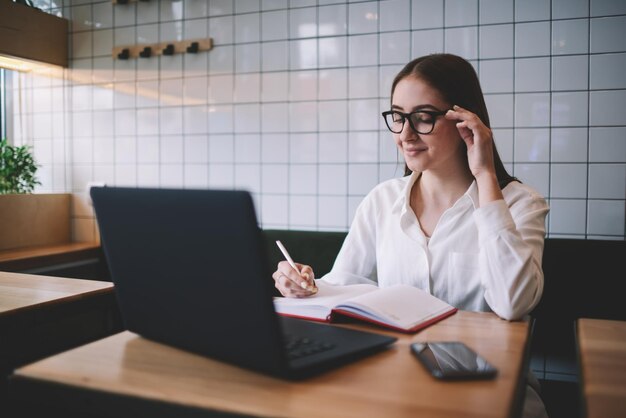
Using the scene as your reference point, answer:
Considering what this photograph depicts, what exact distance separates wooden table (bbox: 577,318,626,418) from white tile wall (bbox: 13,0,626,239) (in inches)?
53.5

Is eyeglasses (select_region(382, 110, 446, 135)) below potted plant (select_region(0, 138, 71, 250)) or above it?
above

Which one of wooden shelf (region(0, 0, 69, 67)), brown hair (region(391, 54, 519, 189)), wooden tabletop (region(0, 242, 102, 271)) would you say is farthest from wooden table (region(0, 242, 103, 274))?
brown hair (region(391, 54, 519, 189))

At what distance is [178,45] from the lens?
2.97m

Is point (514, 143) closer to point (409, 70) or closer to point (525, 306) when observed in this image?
point (409, 70)

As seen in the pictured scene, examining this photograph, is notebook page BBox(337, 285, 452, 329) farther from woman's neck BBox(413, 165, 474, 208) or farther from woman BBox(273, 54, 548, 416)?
woman's neck BBox(413, 165, 474, 208)

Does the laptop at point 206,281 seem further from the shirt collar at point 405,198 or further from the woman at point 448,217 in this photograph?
the shirt collar at point 405,198

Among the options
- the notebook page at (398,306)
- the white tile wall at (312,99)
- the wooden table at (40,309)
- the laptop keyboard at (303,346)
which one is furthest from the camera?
the white tile wall at (312,99)

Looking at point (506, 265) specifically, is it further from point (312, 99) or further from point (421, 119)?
point (312, 99)

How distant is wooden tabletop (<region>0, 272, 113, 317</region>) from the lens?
1.34 meters

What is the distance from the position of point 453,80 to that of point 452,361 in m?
0.89

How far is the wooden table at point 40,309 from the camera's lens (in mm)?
1326

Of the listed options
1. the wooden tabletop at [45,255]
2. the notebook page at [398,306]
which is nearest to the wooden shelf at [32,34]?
the wooden tabletop at [45,255]

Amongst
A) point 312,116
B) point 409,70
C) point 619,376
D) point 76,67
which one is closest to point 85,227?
point 76,67

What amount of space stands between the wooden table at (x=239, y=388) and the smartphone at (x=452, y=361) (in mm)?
14
